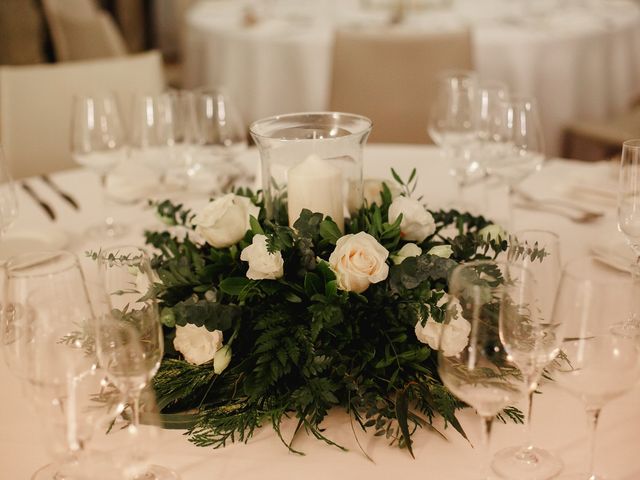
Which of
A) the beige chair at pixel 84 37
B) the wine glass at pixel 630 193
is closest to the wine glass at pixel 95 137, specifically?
the wine glass at pixel 630 193

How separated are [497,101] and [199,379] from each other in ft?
3.32

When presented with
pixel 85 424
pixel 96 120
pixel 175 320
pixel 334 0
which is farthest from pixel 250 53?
pixel 85 424

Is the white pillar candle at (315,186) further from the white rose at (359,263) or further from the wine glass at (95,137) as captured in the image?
the wine glass at (95,137)

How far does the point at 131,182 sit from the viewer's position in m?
1.81

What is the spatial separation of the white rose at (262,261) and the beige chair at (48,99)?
1715mm

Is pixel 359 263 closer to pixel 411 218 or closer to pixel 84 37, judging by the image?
pixel 411 218

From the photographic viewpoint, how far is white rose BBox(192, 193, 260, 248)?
1.07 metres

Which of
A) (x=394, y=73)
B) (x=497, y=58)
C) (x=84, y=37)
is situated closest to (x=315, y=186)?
(x=394, y=73)

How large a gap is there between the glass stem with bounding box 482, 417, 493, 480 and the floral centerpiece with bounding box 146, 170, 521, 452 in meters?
0.06

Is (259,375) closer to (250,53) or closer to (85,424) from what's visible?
(85,424)

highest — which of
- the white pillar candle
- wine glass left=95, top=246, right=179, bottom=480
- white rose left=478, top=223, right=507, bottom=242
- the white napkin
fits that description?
the white pillar candle

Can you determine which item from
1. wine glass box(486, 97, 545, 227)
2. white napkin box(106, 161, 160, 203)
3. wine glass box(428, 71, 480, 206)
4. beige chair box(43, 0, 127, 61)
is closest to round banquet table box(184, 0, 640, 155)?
beige chair box(43, 0, 127, 61)

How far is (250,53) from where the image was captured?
3.54m

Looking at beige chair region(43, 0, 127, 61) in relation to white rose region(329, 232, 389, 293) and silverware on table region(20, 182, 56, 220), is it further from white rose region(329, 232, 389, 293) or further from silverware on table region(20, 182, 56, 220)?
white rose region(329, 232, 389, 293)
